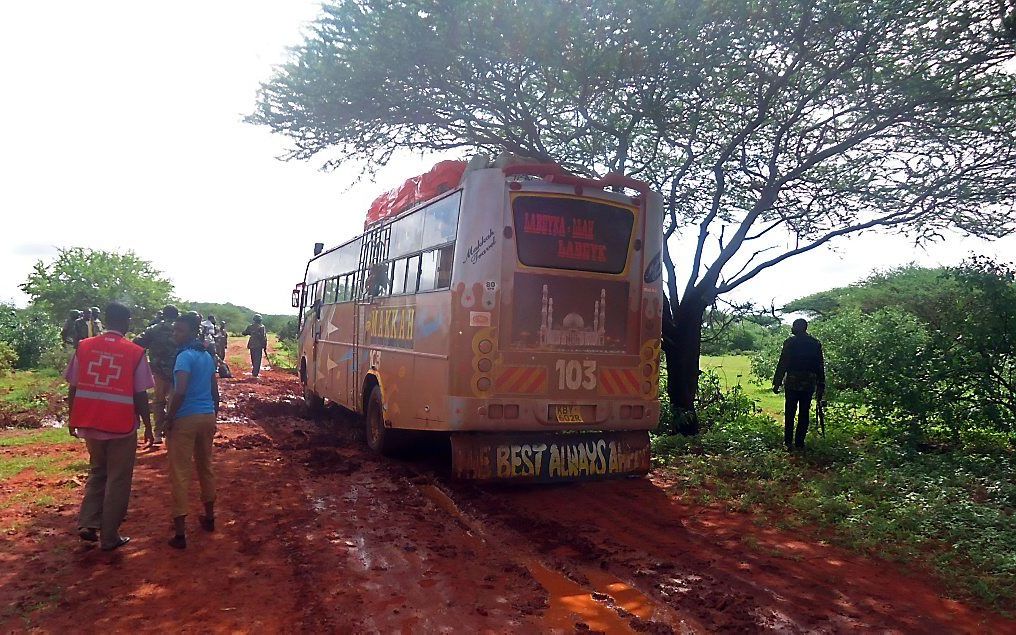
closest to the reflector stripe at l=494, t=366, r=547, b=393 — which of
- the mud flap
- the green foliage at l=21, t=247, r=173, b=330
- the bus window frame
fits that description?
the mud flap

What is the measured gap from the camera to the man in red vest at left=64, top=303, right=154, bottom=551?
5387 millimetres

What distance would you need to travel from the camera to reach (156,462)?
8.88 meters

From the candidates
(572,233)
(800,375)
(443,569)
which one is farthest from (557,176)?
(800,375)

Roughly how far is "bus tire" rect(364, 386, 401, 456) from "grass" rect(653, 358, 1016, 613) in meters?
3.51

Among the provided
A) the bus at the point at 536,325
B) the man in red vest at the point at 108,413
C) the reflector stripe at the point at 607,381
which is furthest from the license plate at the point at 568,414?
the man in red vest at the point at 108,413

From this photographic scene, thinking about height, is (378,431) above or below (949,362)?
below

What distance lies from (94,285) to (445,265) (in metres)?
25.6

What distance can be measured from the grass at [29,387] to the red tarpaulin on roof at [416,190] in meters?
8.14

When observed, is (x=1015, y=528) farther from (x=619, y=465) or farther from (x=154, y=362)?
(x=154, y=362)

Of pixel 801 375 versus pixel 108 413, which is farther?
pixel 801 375

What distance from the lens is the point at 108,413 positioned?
17.7 ft

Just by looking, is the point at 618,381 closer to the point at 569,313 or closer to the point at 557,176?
the point at 569,313

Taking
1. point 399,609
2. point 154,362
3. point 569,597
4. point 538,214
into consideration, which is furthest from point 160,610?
point 154,362

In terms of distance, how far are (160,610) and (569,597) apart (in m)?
2.56
